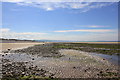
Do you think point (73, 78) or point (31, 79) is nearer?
point (31, 79)

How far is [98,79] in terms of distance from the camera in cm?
1105

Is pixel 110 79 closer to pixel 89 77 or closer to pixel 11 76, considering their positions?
pixel 89 77

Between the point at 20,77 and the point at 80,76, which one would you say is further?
the point at 80,76

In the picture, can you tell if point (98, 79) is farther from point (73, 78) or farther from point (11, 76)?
point (11, 76)

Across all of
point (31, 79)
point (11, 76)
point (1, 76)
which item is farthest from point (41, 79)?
point (1, 76)

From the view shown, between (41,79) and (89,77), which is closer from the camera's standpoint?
(41,79)

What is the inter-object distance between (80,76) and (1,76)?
7.81 metres

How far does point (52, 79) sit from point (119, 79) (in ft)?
21.5

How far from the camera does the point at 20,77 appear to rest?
10.9m

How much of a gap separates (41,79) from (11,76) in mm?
2955

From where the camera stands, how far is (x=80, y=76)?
1182 centimetres

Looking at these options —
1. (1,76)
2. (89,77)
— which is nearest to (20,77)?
(1,76)

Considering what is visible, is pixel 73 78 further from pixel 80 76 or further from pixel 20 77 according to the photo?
pixel 20 77

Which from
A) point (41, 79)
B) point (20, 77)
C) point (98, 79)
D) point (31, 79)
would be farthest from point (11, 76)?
point (98, 79)
